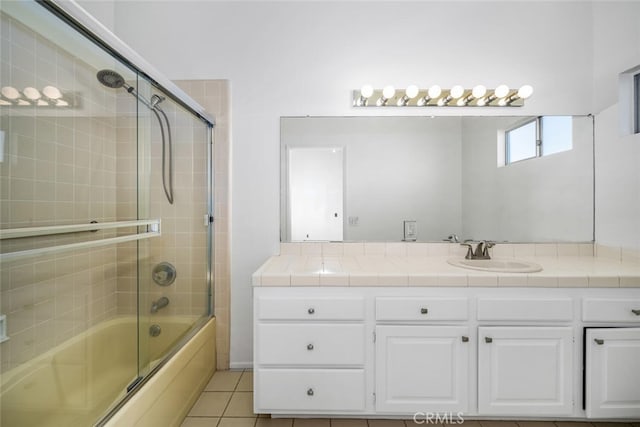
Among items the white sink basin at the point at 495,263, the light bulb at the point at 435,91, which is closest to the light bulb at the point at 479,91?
the light bulb at the point at 435,91

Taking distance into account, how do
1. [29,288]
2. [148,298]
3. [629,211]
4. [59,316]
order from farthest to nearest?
[629,211], [148,298], [59,316], [29,288]

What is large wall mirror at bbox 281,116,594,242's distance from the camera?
83.7 inches

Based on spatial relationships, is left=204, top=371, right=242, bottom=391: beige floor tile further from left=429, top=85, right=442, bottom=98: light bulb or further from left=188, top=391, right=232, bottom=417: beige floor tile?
left=429, top=85, right=442, bottom=98: light bulb

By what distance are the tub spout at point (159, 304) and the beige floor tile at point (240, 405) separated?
0.68 m

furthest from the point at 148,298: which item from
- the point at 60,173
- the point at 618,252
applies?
the point at 618,252

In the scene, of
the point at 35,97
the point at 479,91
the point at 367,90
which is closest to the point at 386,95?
the point at 367,90

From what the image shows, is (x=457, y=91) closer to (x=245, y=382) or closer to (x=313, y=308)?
(x=313, y=308)

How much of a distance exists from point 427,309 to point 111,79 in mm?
1732

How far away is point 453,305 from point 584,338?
64 centimetres

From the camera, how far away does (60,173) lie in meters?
1.23

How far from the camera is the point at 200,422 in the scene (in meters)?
1.63

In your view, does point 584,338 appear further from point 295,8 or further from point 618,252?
point 295,8

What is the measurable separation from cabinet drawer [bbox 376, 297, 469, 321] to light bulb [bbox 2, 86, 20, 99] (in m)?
1.62

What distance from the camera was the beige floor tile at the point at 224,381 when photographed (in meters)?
1.94
